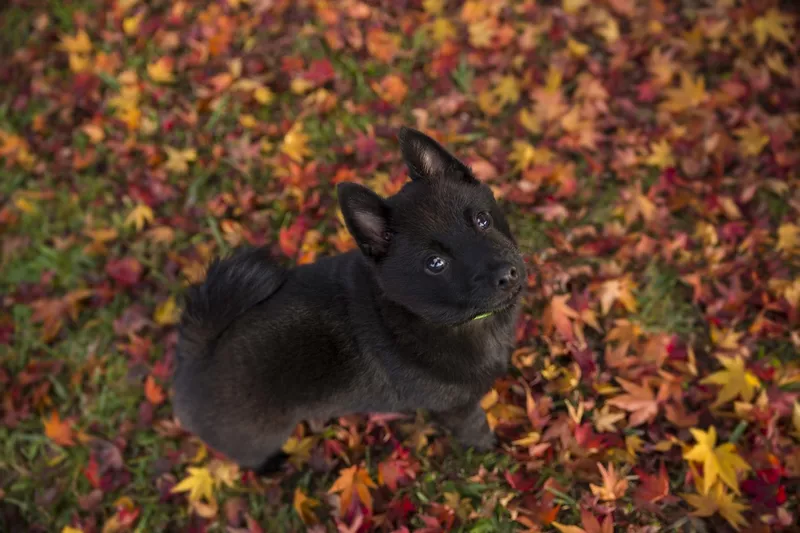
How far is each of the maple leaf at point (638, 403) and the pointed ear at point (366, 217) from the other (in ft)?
6.25

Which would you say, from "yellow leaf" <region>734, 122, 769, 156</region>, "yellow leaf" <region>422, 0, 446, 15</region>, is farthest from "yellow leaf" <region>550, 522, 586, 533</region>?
"yellow leaf" <region>422, 0, 446, 15</region>

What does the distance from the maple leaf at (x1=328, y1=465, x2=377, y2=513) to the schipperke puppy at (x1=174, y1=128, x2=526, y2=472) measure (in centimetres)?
56

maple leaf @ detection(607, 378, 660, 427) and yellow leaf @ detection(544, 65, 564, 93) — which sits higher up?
yellow leaf @ detection(544, 65, 564, 93)

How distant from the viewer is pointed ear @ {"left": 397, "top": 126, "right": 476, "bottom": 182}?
2652 millimetres

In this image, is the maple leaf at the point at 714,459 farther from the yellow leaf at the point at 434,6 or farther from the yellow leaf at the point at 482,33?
the yellow leaf at the point at 434,6

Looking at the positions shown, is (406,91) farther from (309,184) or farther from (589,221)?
(589,221)

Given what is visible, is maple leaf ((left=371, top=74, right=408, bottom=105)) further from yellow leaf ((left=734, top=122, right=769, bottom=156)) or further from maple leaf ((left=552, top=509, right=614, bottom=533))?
maple leaf ((left=552, top=509, right=614, bottom=533))

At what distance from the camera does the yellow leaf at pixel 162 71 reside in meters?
5.45

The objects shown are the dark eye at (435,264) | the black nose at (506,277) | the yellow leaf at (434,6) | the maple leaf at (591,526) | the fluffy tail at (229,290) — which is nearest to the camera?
the black nose at (506,277)

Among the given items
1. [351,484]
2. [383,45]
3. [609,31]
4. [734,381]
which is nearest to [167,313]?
[351,484]

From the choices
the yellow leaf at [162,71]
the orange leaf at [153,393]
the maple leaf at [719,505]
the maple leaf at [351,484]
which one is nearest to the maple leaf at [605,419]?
the maple leaf at [719,505]

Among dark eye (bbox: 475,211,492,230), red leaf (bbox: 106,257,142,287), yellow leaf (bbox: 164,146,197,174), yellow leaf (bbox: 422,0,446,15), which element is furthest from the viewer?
yellow leaf (bbox: 422,0,446,15)

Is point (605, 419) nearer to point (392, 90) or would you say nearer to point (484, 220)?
point (484, 220)

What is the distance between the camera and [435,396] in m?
2.97
